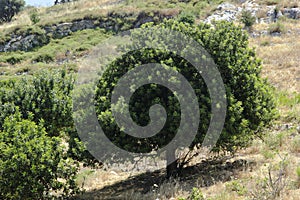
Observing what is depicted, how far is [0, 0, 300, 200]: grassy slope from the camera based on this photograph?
7023 mm

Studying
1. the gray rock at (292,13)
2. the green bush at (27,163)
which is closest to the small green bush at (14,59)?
the gray rock at (292,13)

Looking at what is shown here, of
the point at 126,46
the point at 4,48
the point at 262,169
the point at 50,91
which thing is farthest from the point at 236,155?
the point at 4,48

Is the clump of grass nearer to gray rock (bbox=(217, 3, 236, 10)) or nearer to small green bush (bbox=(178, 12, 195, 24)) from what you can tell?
small green bush (bbox=(178, 12, 195, 24))

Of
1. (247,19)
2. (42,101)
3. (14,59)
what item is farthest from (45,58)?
(42,101)

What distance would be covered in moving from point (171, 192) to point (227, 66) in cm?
308

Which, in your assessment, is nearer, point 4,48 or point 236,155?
point 236,155

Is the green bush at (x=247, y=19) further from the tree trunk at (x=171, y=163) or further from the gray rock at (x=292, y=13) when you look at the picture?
the tree trunk at (x=171, y=163)

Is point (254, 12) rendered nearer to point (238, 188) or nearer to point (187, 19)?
point (187, 19)

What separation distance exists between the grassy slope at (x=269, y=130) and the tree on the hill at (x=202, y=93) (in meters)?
0.87

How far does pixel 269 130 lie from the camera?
10250mm

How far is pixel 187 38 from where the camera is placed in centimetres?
825

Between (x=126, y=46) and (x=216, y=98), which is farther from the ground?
(x=126, y=46)

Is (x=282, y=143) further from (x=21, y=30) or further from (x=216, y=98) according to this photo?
(x=21, y=30)

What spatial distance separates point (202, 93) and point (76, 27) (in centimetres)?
2448
